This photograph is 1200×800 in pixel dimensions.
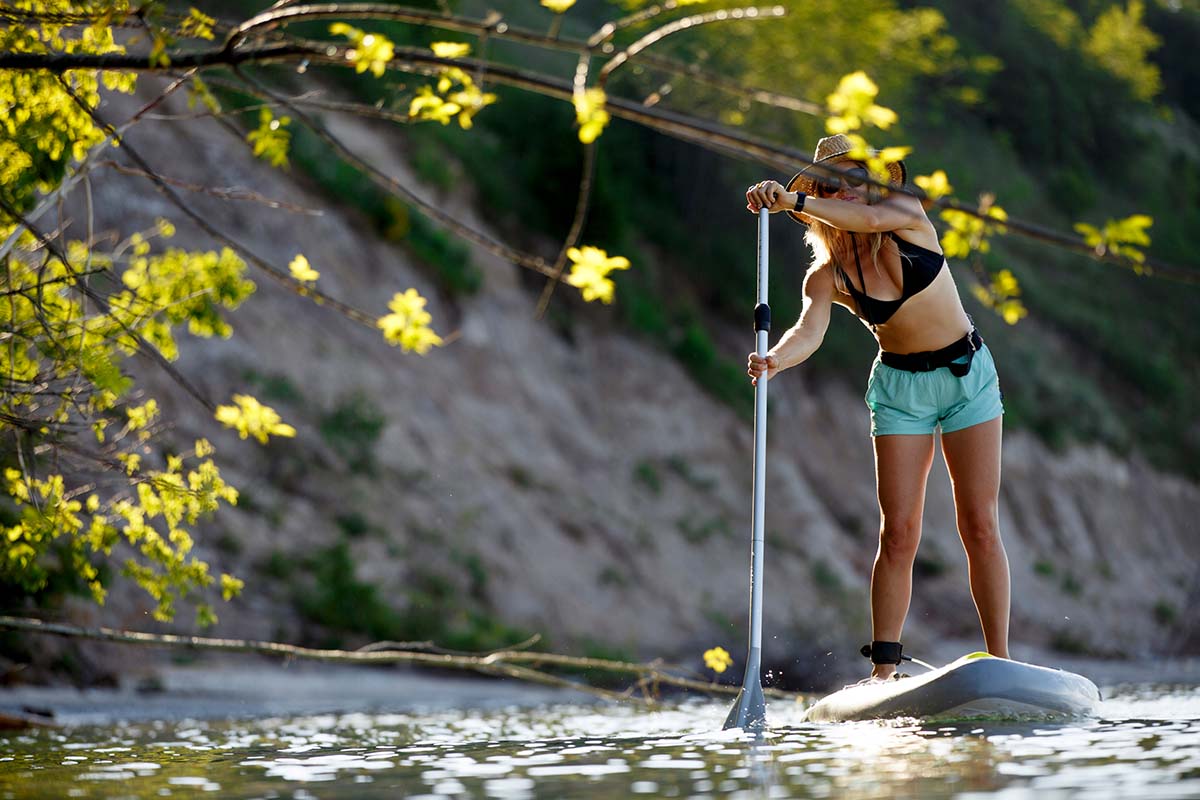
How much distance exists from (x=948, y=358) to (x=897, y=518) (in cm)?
58

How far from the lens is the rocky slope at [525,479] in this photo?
40.7 feet

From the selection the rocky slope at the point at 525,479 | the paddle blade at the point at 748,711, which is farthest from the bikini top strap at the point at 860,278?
the rocky slope at the point at 525,479

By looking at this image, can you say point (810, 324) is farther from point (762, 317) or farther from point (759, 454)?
point (759, 454)

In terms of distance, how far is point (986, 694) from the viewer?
4.35 m

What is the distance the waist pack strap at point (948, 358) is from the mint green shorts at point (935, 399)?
16 millimetres

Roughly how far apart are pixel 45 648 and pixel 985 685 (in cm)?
681

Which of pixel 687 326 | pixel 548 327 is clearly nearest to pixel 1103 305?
pixel 687 326

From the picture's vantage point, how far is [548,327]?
16953mm

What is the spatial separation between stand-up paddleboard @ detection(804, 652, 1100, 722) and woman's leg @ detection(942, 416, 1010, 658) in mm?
364

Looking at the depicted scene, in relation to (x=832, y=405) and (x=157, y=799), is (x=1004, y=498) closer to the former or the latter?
(x=832, y=405)

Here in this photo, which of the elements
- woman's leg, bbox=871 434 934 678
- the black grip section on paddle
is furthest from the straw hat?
woman's leg, bbox=871 434 934 678

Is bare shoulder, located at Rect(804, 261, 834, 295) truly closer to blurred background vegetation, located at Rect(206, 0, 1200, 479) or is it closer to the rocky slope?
blurred background vegetation, located at Rect(206, 0, 1200, 479)

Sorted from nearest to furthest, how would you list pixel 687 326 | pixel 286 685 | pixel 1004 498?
pixel 286 685, pixel 687 326, pixel 1004 498

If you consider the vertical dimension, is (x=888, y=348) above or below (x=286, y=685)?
above
